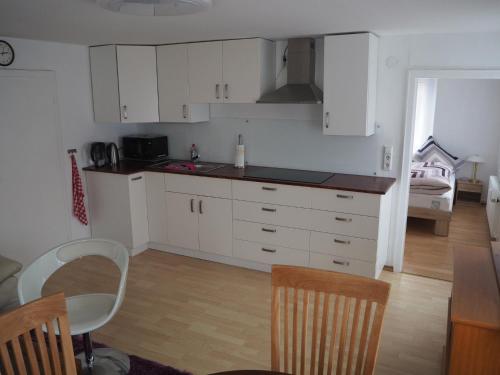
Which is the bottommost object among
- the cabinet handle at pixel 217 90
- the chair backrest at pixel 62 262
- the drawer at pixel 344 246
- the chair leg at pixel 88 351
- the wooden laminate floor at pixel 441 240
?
the wooden laminate floor at pixel 441 240

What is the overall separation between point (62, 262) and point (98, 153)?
88.8 inches

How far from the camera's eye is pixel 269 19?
293 cm

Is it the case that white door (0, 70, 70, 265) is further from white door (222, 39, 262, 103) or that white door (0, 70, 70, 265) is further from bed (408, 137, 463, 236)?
bed (408, 137, 463, 236)

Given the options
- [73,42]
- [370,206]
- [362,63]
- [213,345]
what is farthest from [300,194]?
[73,42]

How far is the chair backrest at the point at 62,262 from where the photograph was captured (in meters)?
2.30

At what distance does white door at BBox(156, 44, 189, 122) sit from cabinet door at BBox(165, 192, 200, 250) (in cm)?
84

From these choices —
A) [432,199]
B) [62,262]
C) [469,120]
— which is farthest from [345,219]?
[469,120]

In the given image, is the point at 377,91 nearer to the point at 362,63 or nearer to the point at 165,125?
the point at 362,63

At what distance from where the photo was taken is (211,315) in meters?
3.33

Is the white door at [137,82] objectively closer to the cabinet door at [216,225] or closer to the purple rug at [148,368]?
the cabinet door at [216,225]

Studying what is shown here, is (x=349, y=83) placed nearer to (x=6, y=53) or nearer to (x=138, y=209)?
(x=138, y=209)

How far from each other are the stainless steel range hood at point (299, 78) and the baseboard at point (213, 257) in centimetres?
157

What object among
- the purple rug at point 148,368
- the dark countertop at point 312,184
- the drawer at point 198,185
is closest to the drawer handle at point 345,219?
the dark countertop at point 312,184

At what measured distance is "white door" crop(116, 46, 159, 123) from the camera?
4352 millimetres
